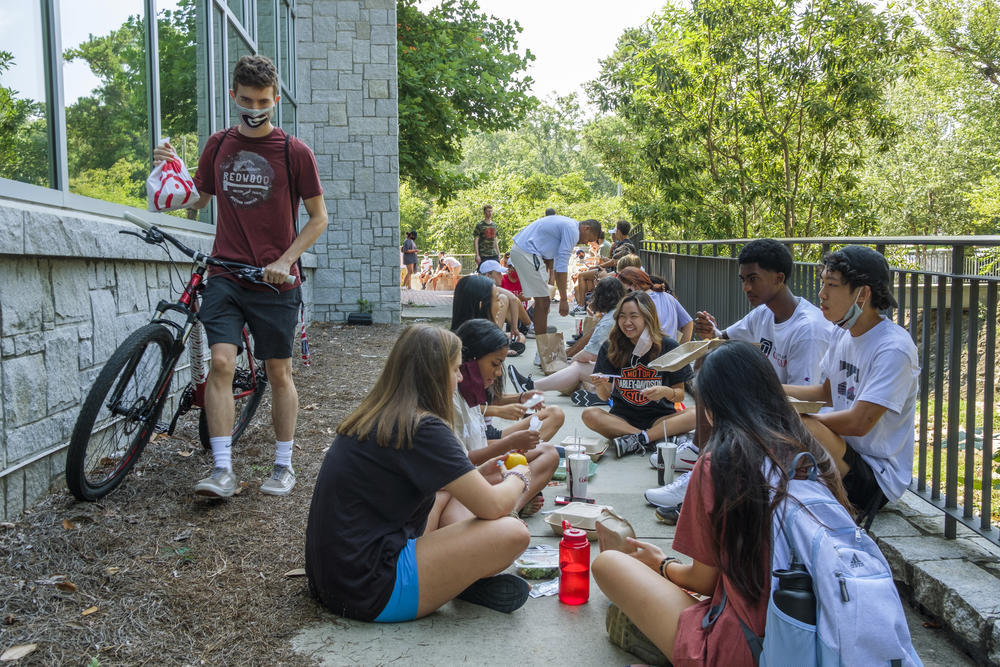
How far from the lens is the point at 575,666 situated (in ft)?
9.62

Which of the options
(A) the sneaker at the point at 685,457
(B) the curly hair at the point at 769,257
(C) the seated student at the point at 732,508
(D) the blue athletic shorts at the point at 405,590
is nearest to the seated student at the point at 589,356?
(A) the sneaker at the point at 685,457

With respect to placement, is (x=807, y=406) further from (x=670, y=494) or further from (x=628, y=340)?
(x=628, y=340)

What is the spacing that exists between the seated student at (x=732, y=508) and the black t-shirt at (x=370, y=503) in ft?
2.74

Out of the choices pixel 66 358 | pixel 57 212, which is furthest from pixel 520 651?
pixel 57 212

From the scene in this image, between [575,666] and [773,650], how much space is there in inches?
34.8

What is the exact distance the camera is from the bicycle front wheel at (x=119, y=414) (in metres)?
3.75

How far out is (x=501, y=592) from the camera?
3.33 m

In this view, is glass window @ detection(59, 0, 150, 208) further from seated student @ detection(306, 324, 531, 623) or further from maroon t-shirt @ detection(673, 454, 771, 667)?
maroon t-shirt @ detection(673, 454, 771, 667)

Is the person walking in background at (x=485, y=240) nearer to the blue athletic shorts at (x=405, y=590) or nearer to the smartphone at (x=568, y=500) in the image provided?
the smartphone at (x=568, y=500)

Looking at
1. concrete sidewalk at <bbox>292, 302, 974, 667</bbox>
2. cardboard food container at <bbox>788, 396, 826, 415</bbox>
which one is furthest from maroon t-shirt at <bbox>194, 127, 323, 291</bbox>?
cardboard food container at <bbox>788, 396, 826, 415</bbox>

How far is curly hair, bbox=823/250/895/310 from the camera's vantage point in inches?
148

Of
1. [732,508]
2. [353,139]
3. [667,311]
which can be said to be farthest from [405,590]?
[353,139]

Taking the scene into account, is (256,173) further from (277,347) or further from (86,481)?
(86,481)

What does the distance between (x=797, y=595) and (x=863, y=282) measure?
6.55ft
